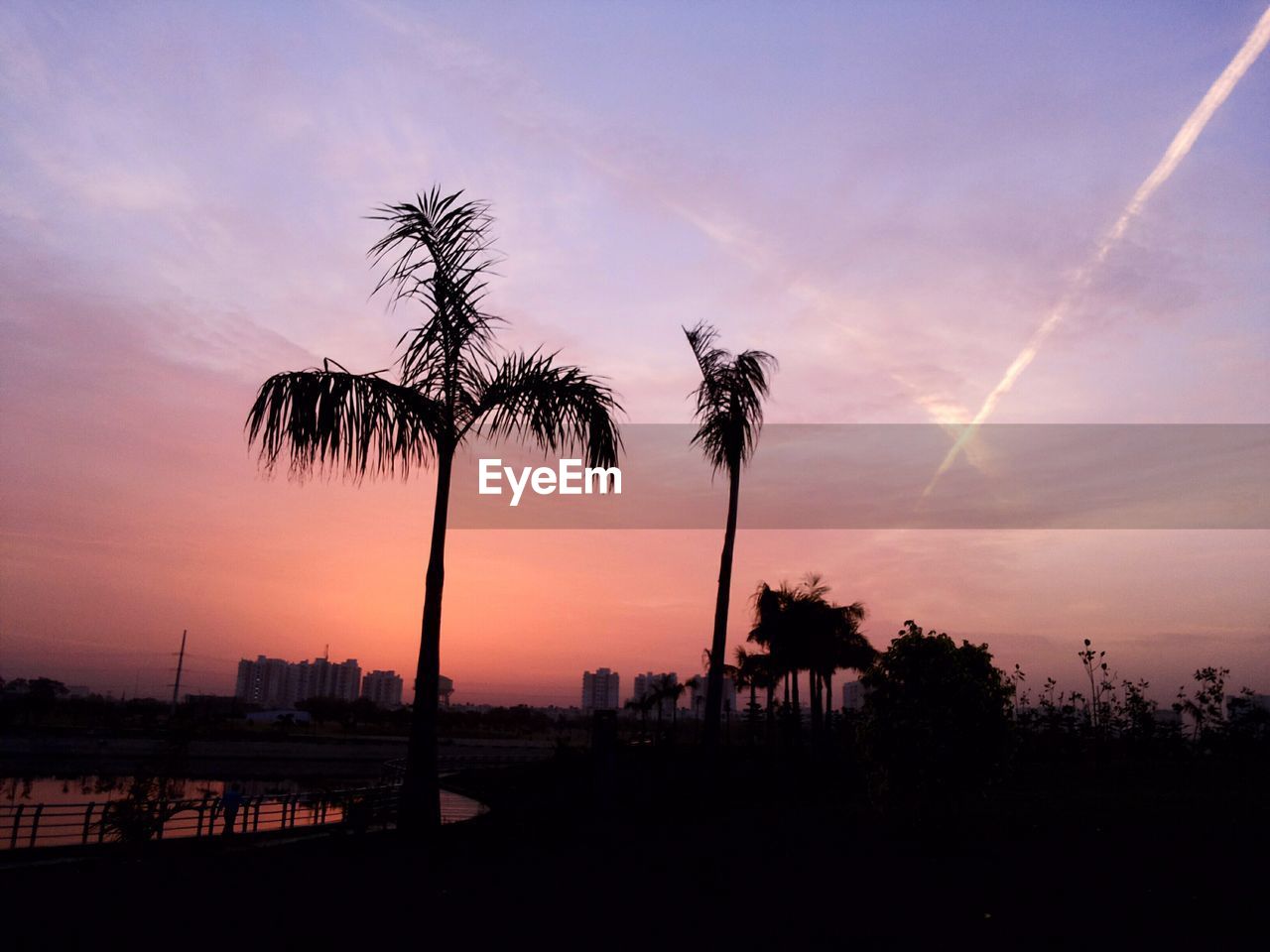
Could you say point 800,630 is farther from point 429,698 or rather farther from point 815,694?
point 429,698

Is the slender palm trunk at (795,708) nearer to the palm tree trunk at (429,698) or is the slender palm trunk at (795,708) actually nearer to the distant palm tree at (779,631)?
the distant palm tree at (779,631)

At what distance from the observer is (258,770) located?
73.1m

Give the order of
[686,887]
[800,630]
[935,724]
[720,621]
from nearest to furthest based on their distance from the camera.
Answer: [686,887] < [935,724] < [720,621] < [800,630]

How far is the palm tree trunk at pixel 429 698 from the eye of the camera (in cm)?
1539

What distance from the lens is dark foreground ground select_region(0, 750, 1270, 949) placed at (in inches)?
344

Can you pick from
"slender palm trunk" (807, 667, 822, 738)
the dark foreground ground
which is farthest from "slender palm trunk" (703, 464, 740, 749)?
"slender palm trunk" (807, 667, 822, 738)

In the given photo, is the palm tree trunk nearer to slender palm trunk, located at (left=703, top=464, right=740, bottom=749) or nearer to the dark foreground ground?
the dark foreground ground

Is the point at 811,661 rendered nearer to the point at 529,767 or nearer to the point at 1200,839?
the point at 529,767

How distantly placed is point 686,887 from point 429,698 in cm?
645

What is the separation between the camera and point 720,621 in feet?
81.0

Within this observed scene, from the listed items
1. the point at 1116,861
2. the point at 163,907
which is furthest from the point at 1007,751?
the point at 163,907

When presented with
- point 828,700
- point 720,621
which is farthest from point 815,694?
point 720,621

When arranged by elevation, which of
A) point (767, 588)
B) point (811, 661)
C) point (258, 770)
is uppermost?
point (767, 588)

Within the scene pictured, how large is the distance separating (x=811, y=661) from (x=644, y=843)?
36.0m
